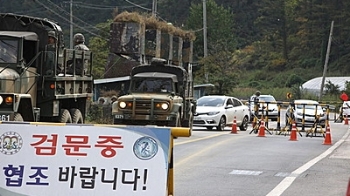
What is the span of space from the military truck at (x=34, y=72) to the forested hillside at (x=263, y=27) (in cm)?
6109

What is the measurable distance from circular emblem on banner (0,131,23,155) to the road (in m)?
4.25

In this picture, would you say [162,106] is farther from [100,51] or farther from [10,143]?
[100,51]

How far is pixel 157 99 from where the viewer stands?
2297cm

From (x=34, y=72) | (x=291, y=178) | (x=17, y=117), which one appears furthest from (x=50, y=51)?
(x=291, y=178)

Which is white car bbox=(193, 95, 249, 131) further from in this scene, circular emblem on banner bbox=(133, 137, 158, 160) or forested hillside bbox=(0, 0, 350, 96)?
forested hillside bbox=(0, 0, 350, 96)

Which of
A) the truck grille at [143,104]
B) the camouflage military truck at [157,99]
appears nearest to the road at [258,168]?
the camouflage military truck at [157,99]

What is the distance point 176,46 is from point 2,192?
119 ft

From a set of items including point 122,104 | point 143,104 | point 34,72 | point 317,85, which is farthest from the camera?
point 317,85

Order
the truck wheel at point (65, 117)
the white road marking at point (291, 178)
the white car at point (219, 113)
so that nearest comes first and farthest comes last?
1. the white road marking at point (291, 178)
2. the truck wheel at point (65, 117)
3. the white car at point (219, 113)

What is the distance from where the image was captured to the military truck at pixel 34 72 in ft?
55.0

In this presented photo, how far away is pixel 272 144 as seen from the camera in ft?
75.0

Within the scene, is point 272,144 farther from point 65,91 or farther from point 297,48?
point 297,48

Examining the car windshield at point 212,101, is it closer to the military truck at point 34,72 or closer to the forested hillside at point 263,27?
the military truck at point 34,72

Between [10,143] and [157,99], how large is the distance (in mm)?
14638
